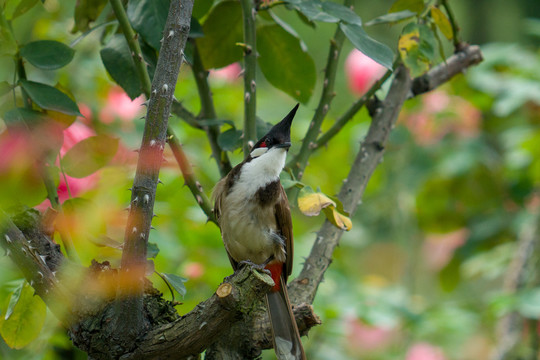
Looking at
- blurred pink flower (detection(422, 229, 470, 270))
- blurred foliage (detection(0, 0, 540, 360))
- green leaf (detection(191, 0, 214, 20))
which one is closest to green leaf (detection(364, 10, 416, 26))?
blurred foliage (detection(0, 0, 540, 360))

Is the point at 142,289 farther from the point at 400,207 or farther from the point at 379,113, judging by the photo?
the point at 400,207

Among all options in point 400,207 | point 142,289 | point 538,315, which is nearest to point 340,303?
point 538,315

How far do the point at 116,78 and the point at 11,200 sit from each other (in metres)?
0.35

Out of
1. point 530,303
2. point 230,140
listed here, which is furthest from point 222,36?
point 530,303

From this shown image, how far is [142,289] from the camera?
1.15 metres

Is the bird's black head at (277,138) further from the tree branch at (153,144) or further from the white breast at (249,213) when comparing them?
the tree branch at (153,144)

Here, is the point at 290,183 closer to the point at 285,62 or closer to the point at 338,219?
the point at 338,219

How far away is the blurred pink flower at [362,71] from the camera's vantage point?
97.7 inches

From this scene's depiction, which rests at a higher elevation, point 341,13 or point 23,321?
point 341,13

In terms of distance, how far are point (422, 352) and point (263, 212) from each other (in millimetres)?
1273

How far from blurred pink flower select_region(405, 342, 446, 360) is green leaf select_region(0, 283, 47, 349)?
1.63 meters

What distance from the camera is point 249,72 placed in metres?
1.48

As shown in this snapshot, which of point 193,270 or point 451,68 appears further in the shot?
point 193,270

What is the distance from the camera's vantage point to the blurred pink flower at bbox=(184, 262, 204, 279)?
1.97 m
